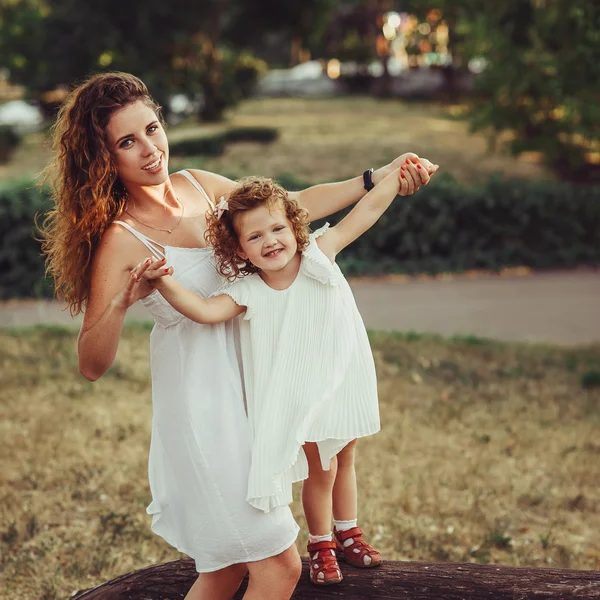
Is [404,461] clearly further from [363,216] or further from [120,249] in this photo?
[120,249]

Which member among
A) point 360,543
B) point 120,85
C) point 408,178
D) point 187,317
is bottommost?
point 360,543

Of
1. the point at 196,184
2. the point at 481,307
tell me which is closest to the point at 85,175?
the point at 196,184

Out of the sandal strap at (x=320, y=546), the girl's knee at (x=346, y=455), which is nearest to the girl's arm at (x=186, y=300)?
the girl's knee at (x=346, y=455)

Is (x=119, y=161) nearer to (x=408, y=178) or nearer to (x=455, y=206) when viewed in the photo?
(x=408, y=178)

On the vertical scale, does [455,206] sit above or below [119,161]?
below

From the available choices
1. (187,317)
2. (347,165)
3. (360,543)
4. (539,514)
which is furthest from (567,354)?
(347,165)

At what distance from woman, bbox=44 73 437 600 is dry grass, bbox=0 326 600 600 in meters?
1.69

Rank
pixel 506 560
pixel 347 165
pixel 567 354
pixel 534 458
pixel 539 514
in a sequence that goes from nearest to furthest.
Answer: pixel 506 560, pixel 539 514, pixel 534 458, pixel 567 354, pixel 347 165

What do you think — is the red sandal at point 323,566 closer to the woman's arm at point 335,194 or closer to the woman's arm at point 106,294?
the woman's arm at point 106,294

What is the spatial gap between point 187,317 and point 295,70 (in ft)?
142

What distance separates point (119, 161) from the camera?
282 centimetres

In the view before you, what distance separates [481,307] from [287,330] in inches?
255

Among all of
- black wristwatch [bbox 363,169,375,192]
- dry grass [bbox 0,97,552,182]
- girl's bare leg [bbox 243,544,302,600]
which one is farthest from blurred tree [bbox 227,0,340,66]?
girl's bare leg [bbox 243,544,302,600]

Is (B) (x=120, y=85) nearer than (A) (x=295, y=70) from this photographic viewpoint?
Yes
